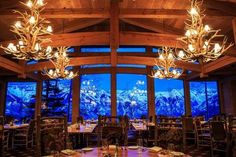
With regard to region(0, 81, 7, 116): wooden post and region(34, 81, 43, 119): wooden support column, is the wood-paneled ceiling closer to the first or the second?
region(34, 81, 43, 119): wooden support column

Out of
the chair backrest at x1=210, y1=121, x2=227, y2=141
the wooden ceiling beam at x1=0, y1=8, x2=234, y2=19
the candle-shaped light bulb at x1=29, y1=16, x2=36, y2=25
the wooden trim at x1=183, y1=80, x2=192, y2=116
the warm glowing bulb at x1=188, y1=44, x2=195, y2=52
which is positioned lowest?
the chair backrest at x1=210, y1=121, x2=227, y2=141

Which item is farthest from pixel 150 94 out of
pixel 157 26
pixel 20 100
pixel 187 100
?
pixel 20 100

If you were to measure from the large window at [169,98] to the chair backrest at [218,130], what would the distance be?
4955 mm

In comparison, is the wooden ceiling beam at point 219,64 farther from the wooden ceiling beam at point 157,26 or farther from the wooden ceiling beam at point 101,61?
the wooden ceiling beam at point 157,26

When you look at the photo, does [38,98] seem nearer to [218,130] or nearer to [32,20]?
[32,20]

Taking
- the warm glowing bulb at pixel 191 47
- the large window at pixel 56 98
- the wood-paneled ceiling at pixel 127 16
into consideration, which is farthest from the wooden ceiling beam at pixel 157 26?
the warm glowing bulb at pixel 191 47

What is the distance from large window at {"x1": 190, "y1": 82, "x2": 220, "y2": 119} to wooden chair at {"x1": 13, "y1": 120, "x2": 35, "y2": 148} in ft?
24.8

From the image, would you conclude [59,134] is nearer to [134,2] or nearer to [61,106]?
[134,2]

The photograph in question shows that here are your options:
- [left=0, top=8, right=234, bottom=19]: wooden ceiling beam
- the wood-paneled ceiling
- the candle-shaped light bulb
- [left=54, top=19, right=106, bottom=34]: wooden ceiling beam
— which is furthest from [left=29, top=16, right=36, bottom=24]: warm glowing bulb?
[left=54, top=19, right=106, bottom=34]: wooden ceiling beam

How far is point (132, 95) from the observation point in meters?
10.4

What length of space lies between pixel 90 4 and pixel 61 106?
16.5 feet

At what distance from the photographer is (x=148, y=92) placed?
10.5 metres

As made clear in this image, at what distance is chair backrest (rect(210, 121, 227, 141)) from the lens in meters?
5.29

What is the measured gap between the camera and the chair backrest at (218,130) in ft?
17.3
